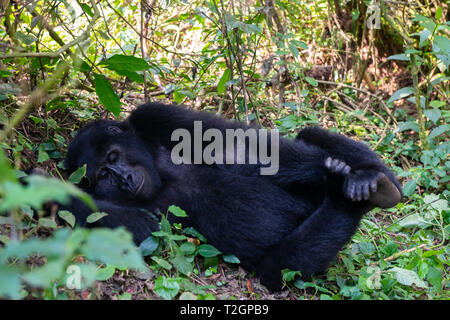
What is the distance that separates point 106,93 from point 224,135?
2.80 feet

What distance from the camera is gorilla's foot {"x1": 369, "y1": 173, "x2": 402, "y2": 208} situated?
2.76 metres

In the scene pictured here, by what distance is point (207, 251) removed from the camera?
9.34 ft

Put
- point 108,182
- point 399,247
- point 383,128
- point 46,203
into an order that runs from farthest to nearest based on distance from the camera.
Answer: point 383,128 < point 399,247 < point 108,182 < point 46,203

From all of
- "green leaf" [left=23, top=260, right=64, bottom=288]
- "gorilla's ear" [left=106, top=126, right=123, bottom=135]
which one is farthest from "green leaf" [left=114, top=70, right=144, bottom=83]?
"green leaf" [left=23, top=260, right=64, bottom=288]

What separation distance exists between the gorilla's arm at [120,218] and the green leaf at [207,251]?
0.30 m

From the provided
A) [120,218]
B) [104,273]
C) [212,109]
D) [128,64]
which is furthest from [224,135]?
[212,109]

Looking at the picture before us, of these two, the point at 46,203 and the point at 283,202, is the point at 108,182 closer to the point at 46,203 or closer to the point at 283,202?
the point at 46,203

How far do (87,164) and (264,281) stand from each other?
1395 mm

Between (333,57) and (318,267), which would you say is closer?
(318,267)

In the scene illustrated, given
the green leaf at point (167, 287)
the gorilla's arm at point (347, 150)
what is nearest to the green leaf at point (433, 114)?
the gorilla's arm at point (347, 150)

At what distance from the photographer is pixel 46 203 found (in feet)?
8.55

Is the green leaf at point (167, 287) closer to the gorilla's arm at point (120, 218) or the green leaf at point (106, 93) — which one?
the gorilla's arm at point (120, 218)

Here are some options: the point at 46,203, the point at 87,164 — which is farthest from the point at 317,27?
the point at 46,203

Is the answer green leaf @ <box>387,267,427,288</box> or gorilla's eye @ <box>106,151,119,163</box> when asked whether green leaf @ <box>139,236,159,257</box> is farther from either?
green leaf @ <box>387,267,427,288</box>
